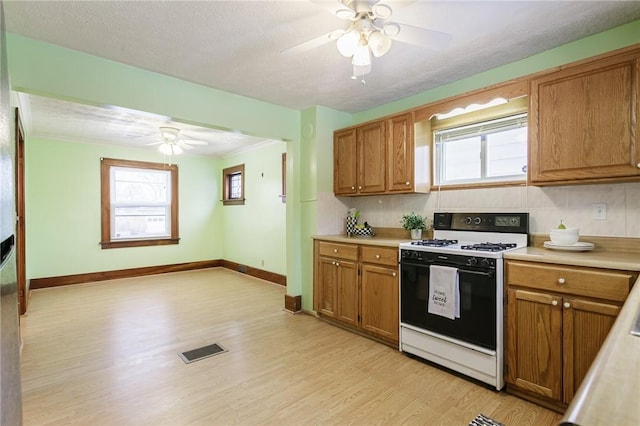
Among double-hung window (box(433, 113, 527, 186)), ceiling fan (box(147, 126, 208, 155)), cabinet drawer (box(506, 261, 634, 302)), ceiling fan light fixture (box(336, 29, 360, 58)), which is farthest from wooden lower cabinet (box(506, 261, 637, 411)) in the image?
ceiling fan (box(147, 126, 208, 155))

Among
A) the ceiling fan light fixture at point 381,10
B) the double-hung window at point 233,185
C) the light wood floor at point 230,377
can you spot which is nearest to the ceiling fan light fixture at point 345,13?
the ceiling fan light fixture at point 381,10

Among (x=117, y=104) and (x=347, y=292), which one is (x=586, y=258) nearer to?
(x=347, y=292)

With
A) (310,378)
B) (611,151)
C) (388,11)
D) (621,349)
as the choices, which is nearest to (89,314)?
(310,378)

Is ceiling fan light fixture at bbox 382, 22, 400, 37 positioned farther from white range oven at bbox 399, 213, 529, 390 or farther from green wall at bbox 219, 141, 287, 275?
green wall at bbox 219, 141, 287, 275

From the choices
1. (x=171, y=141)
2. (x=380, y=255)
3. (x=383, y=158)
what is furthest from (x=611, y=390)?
(x=171, y=141)

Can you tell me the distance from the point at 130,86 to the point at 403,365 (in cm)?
322

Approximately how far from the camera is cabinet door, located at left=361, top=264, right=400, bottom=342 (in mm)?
2873

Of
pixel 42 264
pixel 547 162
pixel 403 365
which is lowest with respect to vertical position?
pixel 403 365

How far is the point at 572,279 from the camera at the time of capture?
74.8 inches

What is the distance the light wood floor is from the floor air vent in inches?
2.7

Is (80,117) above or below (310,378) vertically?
above

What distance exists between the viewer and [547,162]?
228cm

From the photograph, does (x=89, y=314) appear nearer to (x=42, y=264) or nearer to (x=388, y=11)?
(x=42, y=264)

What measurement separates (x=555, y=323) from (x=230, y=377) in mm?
2211
